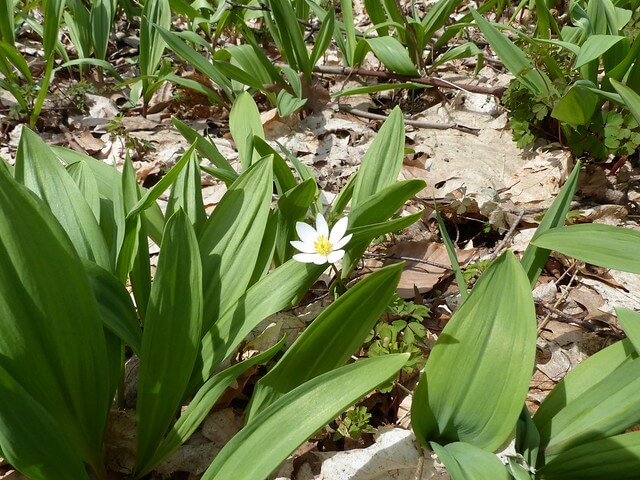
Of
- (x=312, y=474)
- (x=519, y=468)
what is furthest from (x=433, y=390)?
(x=312, y=474)

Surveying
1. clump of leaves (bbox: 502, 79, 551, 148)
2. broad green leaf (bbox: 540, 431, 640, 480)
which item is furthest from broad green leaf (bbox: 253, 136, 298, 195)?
clump of leaves (bbox: 502, 79, 551, 148)

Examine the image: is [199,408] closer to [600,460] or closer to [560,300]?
[600,460]

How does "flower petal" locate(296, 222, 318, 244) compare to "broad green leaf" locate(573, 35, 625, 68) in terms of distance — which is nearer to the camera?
"flower petal" locate(296, 222, 318, 244)

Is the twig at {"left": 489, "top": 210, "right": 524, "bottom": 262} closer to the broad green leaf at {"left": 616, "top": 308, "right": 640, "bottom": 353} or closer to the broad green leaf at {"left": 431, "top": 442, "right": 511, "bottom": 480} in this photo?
the broad green leaf at {"left": 616, "top": 308, "right": 640, "bottom": 353}

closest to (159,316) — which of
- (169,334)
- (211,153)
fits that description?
(169,334)

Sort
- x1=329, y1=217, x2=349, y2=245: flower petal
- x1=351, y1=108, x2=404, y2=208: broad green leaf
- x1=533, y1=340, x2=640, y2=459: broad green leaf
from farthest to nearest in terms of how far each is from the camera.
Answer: x1=351, y1=108, x2=404, y2=208: broad green leaf → x1=329, y1=217, x2=349, y2=245: flower petal → x1=533, y1=340, x2=640, y2=459: broad green leaf

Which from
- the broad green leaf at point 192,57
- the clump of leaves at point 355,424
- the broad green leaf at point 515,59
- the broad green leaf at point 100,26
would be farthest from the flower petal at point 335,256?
the broad green leaf at point 100,26
